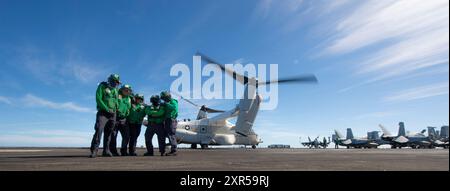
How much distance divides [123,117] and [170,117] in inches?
53.6

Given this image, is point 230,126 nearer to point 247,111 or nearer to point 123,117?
point 247,111

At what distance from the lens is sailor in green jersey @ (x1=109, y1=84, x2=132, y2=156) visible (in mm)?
10071

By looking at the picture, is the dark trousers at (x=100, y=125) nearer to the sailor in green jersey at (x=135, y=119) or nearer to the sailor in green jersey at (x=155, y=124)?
the sailor in green jersey at (x=155, y=124)

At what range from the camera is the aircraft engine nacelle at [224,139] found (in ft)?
132

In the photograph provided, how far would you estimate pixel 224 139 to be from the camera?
4072cm


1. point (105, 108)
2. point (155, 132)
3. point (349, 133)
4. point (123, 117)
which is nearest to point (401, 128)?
point (349, 133)

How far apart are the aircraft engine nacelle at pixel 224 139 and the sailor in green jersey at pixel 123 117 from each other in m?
29.3

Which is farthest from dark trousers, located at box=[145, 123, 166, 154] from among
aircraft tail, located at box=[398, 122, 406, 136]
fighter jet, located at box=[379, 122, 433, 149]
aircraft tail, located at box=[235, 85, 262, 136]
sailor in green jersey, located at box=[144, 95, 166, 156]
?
aircraft tail, located at box=[398, 122, 406, 136]

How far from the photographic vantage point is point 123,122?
34.5 ft

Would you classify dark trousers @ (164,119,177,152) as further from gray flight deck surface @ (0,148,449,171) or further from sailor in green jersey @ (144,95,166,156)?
gray flight deck surface @ (0,148,449,171)

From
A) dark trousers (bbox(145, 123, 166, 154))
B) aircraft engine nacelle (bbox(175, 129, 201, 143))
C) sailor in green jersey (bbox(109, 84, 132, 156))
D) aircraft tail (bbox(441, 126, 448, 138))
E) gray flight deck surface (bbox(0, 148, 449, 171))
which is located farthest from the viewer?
aircraft tail (bbox(441, 126, 448, 138))

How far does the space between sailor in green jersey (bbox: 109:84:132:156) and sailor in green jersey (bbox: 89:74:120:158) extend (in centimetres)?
59

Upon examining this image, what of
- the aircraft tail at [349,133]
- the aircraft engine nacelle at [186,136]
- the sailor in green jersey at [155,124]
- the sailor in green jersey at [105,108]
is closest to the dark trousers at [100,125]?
the sailor in green jersey at [105,108]
